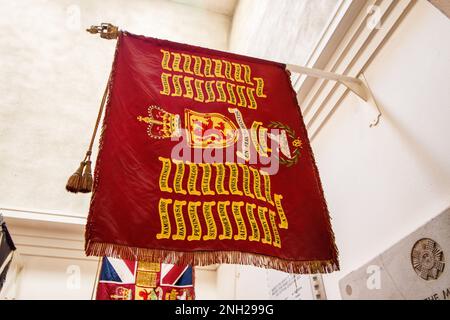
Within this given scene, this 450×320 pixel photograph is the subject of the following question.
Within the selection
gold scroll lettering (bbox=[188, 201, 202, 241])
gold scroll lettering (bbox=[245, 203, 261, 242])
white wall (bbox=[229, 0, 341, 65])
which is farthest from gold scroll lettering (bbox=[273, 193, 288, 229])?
white wall (bbox=[229, 0, 341, 65])

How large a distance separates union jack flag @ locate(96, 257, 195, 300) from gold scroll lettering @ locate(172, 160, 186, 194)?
107 inches

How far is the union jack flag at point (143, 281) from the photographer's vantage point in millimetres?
4227

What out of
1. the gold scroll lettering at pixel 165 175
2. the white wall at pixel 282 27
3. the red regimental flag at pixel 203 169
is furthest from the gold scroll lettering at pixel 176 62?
the white wall at pixel 282 27

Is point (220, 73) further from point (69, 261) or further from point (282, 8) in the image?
point (69, 261)

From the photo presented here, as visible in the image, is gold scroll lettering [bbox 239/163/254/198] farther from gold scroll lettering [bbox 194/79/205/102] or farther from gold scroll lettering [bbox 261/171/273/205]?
gold scroll lettering [bbox 194/79/205/102]

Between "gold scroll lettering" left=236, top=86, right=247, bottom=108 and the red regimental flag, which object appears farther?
"gold scroll lettering" left=236, top=86, right=247, bottom=108

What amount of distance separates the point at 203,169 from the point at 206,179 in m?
0.07

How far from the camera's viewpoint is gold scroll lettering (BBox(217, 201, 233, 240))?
183 centimetres

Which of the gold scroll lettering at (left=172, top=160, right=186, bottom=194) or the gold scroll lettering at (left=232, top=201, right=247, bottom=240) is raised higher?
the gold scroll lettering at (left=172, top=160, right=186, bottom=194)

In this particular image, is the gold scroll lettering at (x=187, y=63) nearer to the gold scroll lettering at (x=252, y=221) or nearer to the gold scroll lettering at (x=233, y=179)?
Result: the gold scroll lettering at (x=233, y=179)

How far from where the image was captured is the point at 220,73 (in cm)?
261

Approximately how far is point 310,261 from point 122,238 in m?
0.96

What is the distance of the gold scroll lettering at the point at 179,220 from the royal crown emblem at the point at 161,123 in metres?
0.44

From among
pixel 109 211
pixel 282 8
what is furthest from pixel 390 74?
pixel 282 8
